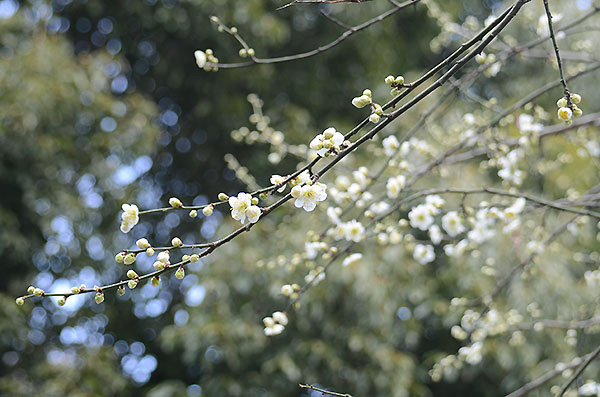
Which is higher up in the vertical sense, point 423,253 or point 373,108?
point 373,108

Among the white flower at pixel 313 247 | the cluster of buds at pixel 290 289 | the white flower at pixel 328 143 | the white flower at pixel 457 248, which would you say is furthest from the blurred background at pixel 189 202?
the white flower at pixel 328 143

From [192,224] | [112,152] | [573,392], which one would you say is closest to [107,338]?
[192,224]

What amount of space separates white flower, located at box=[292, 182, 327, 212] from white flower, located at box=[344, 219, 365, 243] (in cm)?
48

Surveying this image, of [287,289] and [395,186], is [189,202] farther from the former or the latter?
[287,289]

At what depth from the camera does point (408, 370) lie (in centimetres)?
258

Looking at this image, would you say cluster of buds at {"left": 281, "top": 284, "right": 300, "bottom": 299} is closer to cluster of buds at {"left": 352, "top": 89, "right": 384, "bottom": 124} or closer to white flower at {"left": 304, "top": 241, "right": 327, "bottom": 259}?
white flower at {"left": 304, "top": 241, "right": 327, "bottom": 259}

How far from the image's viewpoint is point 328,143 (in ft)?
2.46

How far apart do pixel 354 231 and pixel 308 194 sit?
0.52 metres

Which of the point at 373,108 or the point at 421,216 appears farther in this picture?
the point at 421,216

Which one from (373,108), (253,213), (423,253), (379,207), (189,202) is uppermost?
(373,108)

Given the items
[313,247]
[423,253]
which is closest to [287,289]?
[313,247]

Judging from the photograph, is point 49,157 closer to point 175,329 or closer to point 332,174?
point 175,329

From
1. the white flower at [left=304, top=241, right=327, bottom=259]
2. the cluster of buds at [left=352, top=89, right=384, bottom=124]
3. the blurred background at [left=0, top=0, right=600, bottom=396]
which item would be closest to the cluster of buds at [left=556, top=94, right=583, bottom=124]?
the cluster of buds at [left=352, top=89, right=384, bottom=124]

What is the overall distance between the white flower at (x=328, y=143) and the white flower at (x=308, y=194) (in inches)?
1.7
